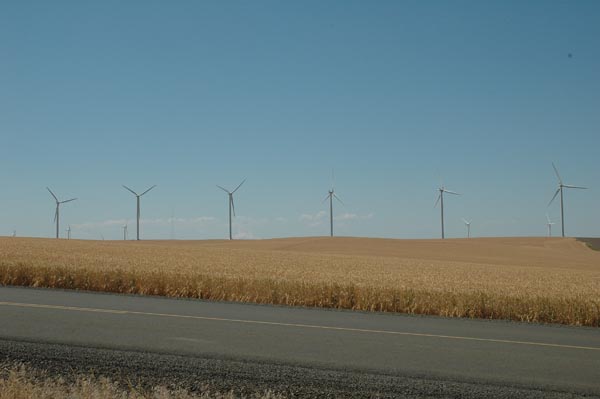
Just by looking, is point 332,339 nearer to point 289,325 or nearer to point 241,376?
point 289,325

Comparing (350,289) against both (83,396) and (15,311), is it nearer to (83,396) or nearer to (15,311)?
(15,311)

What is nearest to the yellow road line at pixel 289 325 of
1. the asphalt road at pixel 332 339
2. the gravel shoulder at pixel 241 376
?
the asphalt road at pixel 332 339

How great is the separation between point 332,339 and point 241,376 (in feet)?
10.5

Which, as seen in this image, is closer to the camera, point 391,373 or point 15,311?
point 391,373

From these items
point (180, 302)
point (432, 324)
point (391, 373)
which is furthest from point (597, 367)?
point (180, 302)

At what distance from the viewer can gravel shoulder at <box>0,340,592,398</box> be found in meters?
8.99

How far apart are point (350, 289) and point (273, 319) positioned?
220 inches

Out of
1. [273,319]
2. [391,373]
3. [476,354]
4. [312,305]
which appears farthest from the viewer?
[312,305]

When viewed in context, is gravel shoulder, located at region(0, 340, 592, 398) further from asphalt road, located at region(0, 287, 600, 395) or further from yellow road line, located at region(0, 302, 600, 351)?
yellow road line, located at region(0, 302, 600, 351)

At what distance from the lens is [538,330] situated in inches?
592

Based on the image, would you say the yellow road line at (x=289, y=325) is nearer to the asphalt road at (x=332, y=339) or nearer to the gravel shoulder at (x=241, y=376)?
the asphalt road at (x=332, y=339)

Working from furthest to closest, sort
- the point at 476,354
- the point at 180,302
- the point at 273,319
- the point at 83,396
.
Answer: the point at 180,302 → the point at 273,319 → the point at 476,354 → the point at 83,396

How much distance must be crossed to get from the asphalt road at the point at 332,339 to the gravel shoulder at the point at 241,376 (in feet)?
0.76

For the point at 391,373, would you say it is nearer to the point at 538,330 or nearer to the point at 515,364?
the point at 515,364
